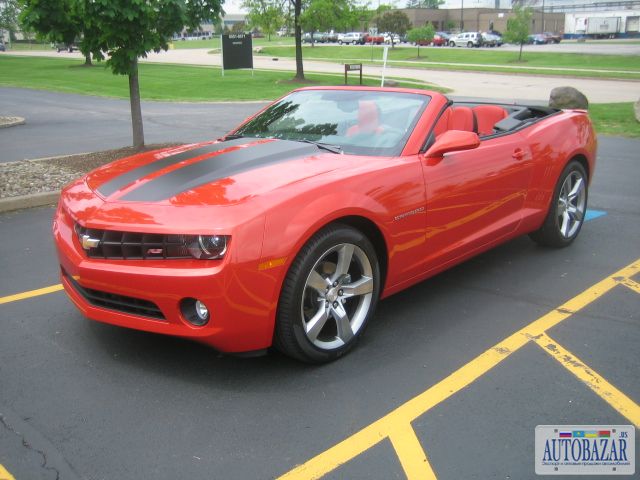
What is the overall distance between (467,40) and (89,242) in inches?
2821

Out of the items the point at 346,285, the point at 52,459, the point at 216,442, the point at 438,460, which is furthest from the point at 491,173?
the point at 52,459

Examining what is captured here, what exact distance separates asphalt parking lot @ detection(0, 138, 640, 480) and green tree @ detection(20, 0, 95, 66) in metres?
5.83

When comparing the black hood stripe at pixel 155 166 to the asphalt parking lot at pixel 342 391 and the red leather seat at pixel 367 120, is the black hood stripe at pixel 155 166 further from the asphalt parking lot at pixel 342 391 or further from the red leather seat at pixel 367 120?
the asphalt parking lot at pixel 342 391

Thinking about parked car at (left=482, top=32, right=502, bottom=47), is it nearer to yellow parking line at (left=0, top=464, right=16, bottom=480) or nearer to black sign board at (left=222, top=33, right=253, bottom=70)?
black sign board at (left=222, top=33, right=253, bottom=70)

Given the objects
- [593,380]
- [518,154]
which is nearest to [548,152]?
[518,154]

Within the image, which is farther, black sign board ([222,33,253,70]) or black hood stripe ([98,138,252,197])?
black sign board ([222,33,253,70])

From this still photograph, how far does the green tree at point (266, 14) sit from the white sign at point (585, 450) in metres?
27.7

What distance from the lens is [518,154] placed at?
4.92m

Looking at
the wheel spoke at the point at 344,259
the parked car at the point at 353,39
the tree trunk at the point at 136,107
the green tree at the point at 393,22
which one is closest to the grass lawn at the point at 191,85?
the tree trunk at the point at 136,107

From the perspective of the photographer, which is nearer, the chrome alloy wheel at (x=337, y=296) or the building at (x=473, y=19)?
the chrome alloy wheel at (x=337, y=296)

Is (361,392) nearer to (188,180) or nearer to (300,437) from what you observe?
(300,437)

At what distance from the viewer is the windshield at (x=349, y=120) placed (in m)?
4.27

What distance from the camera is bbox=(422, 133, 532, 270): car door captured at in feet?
13.6

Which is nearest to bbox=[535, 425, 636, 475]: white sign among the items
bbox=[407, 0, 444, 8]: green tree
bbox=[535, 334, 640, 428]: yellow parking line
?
bbox=[535, 334, 640, 428]: yellow parking line
